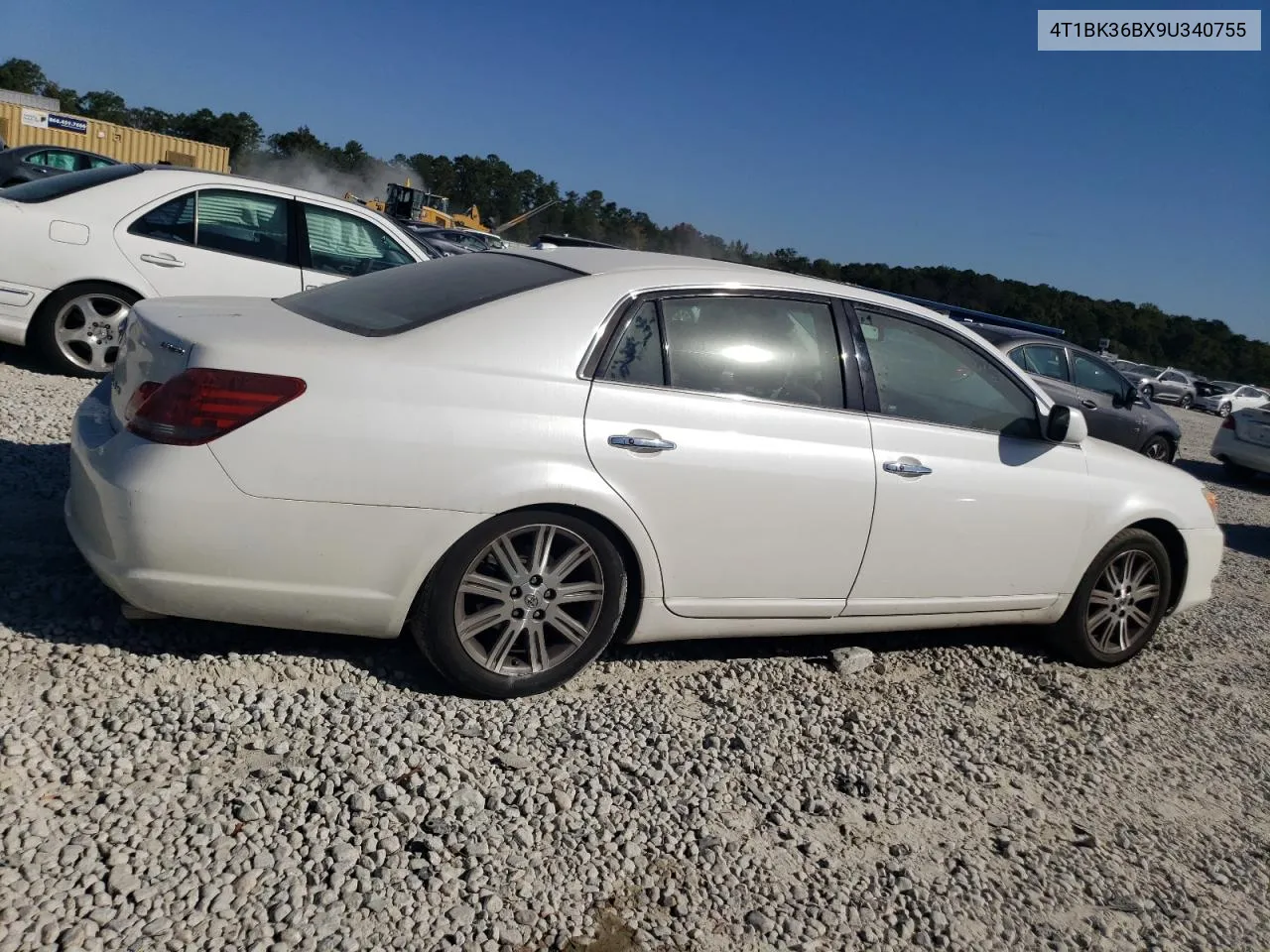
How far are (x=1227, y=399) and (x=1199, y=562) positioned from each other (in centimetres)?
4084

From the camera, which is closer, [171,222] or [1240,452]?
[171,222]

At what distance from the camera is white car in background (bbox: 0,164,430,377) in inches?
271

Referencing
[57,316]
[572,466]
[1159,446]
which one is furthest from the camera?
[1159,446]

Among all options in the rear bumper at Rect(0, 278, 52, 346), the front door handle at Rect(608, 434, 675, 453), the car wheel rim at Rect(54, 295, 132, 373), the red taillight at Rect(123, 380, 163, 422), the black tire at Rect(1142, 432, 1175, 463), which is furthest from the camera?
the black tire at Rect(1142, 432, 1175, 463)

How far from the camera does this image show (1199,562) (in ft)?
17.6

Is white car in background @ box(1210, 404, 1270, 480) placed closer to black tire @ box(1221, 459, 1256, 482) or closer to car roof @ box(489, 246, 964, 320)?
black tire @ box(1221, 459, 1256, 482)

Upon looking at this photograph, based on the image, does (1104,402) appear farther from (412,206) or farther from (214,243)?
(412,206)

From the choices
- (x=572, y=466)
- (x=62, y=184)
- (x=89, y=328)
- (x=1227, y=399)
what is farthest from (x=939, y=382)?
(x=1227, y=399)

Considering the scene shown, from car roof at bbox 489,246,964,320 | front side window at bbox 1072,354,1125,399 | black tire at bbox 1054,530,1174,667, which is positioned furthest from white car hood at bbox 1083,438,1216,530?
front side window at bbox 1072,354,1125,399

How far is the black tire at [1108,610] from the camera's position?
5004 mm

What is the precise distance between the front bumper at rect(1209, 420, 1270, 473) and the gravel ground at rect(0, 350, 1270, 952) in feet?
34.6

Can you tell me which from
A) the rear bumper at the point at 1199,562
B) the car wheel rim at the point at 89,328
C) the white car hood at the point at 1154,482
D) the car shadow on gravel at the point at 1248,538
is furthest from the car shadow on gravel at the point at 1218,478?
the car wheel rim at the point at 89,328

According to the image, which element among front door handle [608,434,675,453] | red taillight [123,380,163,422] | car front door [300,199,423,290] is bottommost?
front door handle [608,434,675,453]

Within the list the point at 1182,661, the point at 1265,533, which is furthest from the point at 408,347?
the point at 1265,533
